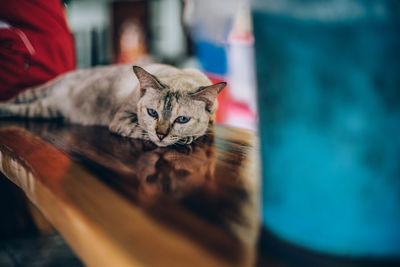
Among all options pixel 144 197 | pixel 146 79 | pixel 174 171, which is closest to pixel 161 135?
pixel 146 79

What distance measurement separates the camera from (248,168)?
0.49 meters

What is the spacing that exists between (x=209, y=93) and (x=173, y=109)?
11cm

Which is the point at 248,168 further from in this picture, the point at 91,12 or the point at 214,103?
the point at 91,12

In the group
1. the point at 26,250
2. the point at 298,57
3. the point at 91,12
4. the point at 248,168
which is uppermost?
the point at 91,12

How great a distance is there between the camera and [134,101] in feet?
3.27

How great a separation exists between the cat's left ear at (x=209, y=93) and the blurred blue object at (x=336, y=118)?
1.83 ft

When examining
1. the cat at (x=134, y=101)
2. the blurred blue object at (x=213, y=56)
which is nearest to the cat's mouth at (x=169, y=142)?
the cat at (x=134, y=101)

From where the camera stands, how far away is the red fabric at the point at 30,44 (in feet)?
3.88

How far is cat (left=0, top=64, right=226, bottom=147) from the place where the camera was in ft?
2.67

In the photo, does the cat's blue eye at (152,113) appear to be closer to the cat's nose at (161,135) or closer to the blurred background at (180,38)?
the cat's nose at (161,135)

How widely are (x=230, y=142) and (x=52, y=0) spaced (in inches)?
44.0

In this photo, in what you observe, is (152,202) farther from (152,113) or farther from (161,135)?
(152,113)

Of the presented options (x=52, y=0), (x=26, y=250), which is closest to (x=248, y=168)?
(x=26, y=250)

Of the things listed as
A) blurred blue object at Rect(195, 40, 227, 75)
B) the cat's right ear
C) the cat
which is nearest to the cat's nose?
the cat
